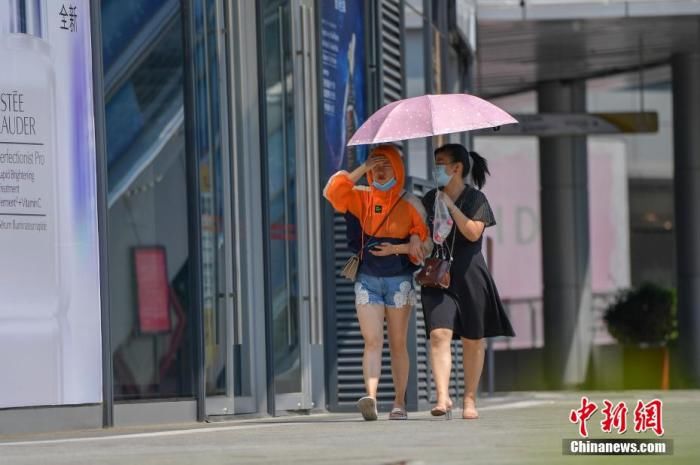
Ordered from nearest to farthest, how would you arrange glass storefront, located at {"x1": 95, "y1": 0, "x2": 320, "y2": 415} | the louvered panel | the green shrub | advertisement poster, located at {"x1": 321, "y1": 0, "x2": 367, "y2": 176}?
glass storefront, located at {"x1": 95, "y1": 0, "x2": 320, "y2": 415} < advertisement poster, located at {"x1": 321, "y1": 0, "x2": 367, "y2": 176} < the louvered panel < the green shrub

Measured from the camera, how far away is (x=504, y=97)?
3641cm

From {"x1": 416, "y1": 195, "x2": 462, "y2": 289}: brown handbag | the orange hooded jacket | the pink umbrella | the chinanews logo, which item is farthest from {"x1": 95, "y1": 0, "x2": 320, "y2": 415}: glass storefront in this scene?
the chinanews logo

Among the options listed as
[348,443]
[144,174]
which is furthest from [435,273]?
[348,443]

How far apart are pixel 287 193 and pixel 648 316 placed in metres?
21.1

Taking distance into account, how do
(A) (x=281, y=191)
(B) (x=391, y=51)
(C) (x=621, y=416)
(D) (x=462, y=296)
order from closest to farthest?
(C) (x=621, y=416) < (D) (x=462, y=296) < (A) (x=281, y=191) < (B) (x=391, y=51)

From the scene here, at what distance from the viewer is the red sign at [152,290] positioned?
11.6 meters

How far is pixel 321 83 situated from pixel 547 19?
1265cm

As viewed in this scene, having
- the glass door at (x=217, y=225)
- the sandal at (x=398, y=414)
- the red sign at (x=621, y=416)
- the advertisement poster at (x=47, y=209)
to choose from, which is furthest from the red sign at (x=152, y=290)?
the red sign at (x=621, y=416)

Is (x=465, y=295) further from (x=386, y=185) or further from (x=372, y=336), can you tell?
(x=386, y=185)

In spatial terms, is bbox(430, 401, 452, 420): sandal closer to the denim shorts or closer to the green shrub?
the denim shorts

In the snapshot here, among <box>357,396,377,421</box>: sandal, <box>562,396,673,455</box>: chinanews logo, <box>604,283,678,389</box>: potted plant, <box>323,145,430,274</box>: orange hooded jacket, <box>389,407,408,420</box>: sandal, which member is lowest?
<box>604,283,678,389</box>: potted plant

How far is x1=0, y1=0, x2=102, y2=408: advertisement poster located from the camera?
10.5 metres

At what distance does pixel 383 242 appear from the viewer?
1073cm

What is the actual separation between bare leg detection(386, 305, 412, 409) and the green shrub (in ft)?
75.7
